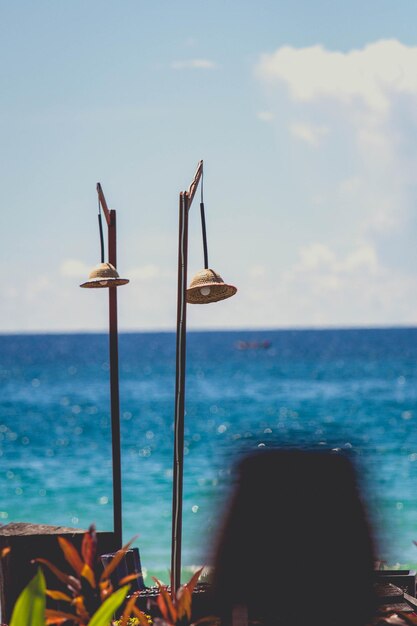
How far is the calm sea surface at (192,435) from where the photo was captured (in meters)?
23.0

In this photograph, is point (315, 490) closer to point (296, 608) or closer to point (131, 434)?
point (296, 608)

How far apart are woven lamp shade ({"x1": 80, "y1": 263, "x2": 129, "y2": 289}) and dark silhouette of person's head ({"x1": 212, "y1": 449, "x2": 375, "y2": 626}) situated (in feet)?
5.42

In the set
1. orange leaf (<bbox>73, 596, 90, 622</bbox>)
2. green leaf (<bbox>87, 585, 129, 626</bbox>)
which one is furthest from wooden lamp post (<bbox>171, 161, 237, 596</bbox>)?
green leaf (<bbox>87, 585, 129, 626</bbox>)

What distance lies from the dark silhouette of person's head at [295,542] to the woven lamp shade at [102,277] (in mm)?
1653

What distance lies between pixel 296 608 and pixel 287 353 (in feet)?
340

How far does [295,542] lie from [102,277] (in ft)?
7.53

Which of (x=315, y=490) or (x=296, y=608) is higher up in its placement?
(x=315, y=490)

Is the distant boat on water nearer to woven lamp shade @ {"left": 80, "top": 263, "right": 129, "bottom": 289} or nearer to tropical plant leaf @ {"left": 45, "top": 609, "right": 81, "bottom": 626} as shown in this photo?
woven lamp shade @ {"left": 80, "top": 263, "right": 129, "bottom": 289}

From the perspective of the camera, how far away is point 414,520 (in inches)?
923

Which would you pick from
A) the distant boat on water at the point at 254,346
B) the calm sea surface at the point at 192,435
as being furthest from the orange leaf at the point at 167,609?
the distant boat on water at the point at 254,346

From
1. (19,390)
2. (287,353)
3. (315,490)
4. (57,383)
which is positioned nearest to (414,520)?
(315,490)

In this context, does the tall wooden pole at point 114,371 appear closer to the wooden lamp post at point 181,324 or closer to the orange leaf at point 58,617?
the wooden lamp post at point 181,324

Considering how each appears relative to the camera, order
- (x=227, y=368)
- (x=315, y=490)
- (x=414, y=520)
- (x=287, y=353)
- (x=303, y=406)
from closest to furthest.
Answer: (x=315, y=490) < (x=414, y=520) < (x=303, y=406) < (x=227, y=368) < (x=287, y=353)

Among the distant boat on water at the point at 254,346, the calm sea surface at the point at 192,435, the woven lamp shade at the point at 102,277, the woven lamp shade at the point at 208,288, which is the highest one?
the distant boat on water at the point at 254,346
